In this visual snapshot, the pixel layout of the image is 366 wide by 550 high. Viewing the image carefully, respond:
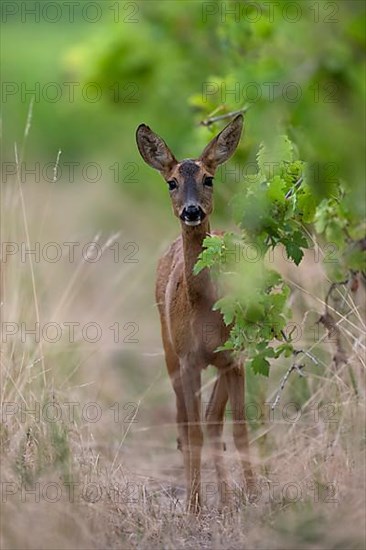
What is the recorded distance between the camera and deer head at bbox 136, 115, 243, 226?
7914 mm

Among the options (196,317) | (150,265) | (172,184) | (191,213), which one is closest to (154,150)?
(172,184)

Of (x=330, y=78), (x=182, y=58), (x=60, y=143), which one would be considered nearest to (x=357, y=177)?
(x=330, y=78)

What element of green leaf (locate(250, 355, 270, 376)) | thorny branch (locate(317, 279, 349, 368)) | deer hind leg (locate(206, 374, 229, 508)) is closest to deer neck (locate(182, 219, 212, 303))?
deer hind leg (locate(206, 374, 229, 508))

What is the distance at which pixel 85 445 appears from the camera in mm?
7863

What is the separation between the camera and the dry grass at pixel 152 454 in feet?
21.7

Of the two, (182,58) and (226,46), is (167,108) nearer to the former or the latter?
(182,58)

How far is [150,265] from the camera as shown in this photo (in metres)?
14.4

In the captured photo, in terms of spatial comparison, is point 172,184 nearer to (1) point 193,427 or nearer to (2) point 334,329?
(2) point 334,329

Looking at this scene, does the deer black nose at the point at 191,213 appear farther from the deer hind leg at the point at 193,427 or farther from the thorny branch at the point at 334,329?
the deer hind leg at the point at 193,427

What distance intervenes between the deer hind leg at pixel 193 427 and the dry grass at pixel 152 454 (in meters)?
0.13

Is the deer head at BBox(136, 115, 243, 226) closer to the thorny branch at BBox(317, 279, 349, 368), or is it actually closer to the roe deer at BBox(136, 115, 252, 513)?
the roe deer at BBox(136, 115, 252, 513)

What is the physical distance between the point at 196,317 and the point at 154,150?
1026 millimetres

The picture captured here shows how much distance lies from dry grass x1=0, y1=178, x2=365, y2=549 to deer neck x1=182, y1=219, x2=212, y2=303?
57 cm

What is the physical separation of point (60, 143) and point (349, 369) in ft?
51.0
